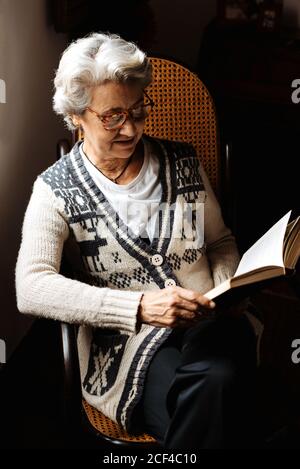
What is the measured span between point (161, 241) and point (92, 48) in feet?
1.49

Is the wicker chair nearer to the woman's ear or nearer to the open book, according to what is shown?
the woman's ear

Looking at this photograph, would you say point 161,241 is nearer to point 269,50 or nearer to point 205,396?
point 205,396

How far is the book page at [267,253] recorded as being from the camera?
1.31m

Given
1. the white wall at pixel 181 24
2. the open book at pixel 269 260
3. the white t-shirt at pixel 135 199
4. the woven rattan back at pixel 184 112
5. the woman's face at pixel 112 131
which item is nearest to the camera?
the open book at pixel 269 260

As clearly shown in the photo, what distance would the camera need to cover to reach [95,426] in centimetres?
157

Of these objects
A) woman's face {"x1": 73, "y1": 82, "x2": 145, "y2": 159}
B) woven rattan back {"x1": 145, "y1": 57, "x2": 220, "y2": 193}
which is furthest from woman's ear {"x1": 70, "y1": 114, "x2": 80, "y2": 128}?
woven rattan back {"x1": 145, "y1": 57, "x2": 220, "y2": 193}

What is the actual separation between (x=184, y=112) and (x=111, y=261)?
1.65 ft

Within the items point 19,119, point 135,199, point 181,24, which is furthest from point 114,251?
point 181,24

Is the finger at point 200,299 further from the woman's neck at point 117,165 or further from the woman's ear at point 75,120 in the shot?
the woman's ear at point 75,120

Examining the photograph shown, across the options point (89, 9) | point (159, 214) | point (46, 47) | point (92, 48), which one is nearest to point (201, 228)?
point (159, 214)

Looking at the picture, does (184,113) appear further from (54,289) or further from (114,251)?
(54,289)

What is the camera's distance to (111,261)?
1.61 metres

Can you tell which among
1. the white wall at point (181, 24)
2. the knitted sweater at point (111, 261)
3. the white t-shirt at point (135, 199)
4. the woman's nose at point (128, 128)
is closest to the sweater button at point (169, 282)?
the knitted sweater at point (111, 261)

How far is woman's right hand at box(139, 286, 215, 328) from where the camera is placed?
1.40m
